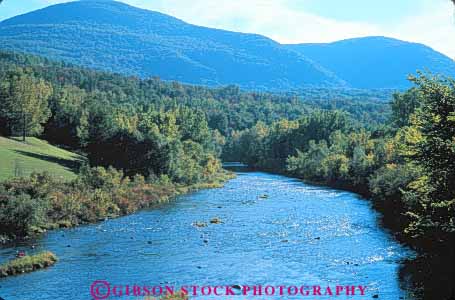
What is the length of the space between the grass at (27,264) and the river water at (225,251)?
0.56m

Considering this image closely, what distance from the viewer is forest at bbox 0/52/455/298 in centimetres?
1553

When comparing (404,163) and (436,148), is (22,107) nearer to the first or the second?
(404,163)

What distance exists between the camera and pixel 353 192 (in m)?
58.9

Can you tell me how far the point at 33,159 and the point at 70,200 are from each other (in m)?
17.2

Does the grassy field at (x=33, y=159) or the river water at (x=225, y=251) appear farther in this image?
the grassy field at (x=33, y=159)

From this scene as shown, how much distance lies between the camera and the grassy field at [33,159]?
47.9 m

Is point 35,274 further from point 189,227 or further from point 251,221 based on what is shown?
point 251,221

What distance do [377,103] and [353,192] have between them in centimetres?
10090

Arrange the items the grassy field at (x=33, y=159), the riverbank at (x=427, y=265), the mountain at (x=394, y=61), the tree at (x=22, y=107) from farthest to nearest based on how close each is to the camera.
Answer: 1. the mountain at (x=394, y=61)
2. the tree at (x=22, y=107)
3. the grassy field at (x=33, y=159)
4. the riverbank at (x=427, y=265)

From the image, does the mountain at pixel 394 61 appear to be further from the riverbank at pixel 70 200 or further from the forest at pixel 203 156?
the riverbank at pixel 70 200

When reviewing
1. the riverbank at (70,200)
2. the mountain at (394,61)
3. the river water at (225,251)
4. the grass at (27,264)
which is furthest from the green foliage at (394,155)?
the mountain at (394,61)

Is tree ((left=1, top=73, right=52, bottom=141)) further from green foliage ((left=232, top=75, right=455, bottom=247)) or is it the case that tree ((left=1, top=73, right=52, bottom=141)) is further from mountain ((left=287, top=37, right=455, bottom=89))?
mountain ((left=287, top=37, right=455, bottom=89))

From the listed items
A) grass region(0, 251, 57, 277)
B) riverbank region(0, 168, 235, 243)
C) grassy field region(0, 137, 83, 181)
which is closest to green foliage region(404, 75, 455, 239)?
grass region(0, 251, 57, 277)

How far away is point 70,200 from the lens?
39.8m
